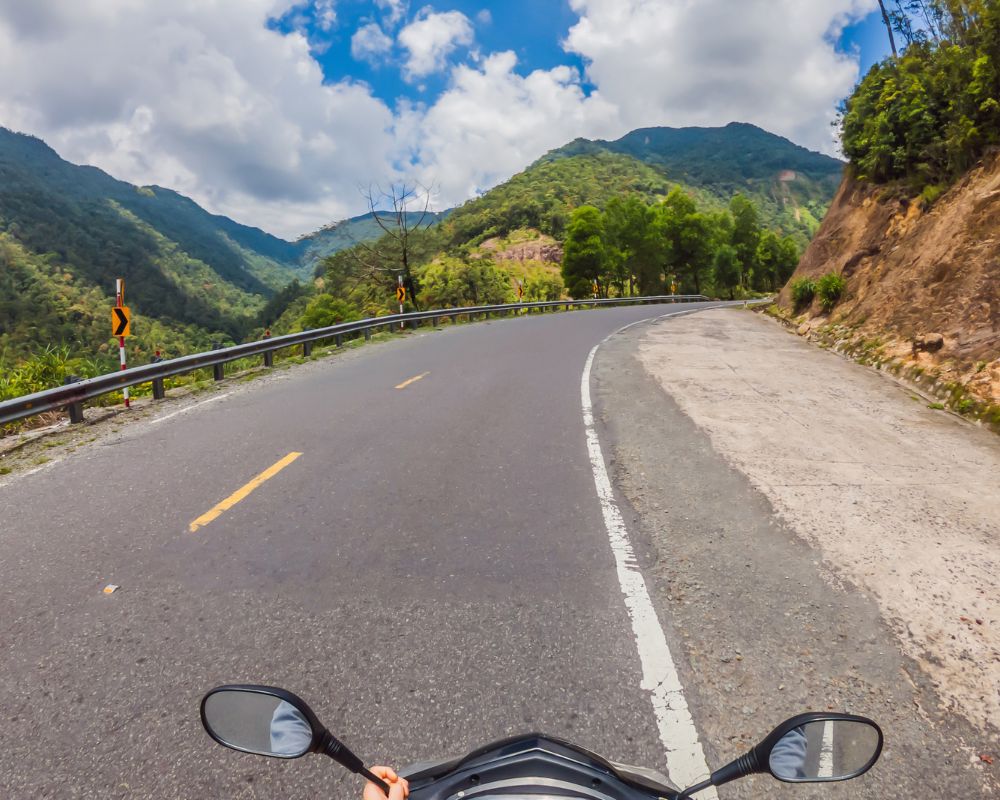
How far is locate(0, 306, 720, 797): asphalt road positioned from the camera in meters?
2.46

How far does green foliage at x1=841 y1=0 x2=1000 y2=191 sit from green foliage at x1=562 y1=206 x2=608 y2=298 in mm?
34924

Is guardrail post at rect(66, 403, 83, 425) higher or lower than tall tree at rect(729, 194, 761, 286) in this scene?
lower

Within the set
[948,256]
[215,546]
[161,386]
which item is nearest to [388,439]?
[215,546]

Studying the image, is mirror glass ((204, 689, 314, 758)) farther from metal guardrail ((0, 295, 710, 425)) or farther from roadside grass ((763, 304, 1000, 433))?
roadside grass ((763, 304, 1000, 433))

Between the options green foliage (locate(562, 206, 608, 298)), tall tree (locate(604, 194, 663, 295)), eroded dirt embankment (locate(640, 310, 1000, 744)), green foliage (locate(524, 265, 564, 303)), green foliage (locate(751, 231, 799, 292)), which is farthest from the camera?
green foliage (locate(751, 231, 799, 292))

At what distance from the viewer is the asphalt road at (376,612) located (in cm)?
246

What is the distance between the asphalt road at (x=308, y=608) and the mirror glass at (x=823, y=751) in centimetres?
105

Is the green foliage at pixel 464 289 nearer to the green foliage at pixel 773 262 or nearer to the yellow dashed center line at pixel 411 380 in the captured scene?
the yellow dashed center line at pixel 411 380

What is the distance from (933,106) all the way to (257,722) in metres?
20.0

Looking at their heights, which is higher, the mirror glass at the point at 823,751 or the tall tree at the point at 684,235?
the tall tree at the point at 684,235

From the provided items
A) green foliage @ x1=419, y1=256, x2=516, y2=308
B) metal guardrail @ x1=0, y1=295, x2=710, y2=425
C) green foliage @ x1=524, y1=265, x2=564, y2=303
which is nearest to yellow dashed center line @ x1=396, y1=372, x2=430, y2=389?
metal guardrail @ x1=0, y1=295, x2=710, y2=425

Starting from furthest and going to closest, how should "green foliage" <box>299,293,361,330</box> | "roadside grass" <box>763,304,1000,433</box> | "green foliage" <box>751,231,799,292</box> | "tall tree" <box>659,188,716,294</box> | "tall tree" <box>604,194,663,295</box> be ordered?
"green foliage" <box>751,231,799,292</box> → "tall tree" <box>659,188,716,294</box> → "tall tree" <box>604,194,663,295</box> → "green foliage" <box>299,293,361,330</box> → "roadside grass" <box>763,304,1000,433</box>

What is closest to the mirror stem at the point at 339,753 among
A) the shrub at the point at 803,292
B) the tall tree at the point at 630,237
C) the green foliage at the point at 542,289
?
the shrub at the point at 803,292

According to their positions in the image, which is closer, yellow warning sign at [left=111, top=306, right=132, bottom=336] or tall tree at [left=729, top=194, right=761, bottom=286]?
yellow warning sign at [left=111, top=306, right=132, bottom=336]
